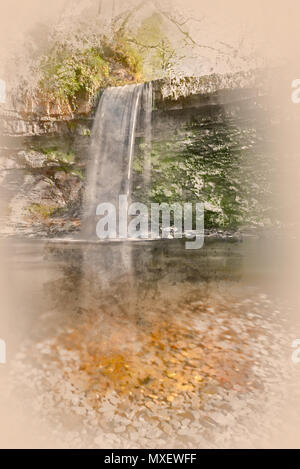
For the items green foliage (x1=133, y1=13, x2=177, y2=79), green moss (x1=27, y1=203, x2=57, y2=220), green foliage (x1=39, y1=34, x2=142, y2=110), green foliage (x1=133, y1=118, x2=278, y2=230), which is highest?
green foliage (x1=133, y1=13, x2=177, y2=79)

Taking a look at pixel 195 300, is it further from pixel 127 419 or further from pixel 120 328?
pixel 127 419

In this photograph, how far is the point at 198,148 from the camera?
36.2ft

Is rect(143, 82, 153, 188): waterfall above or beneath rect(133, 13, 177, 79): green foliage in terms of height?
beneath

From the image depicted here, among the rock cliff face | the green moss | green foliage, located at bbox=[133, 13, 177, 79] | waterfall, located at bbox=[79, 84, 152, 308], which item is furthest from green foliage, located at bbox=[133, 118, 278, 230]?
green foliage, located at bbox=[133, 13, 177, 79]

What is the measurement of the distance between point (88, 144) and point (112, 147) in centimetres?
107

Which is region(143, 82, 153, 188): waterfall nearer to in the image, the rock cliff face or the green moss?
the rock cliff face

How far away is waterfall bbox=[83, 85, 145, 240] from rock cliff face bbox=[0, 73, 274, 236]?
375 mm

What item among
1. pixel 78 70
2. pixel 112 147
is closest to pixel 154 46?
pixel 78 70

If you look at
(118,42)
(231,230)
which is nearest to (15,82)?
(118,42)

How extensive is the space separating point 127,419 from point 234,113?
10.1 meters

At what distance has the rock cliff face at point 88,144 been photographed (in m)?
10.2

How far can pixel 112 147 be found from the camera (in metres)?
11.5

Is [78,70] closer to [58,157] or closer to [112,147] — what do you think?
[112,147]

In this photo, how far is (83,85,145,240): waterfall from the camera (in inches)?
441
